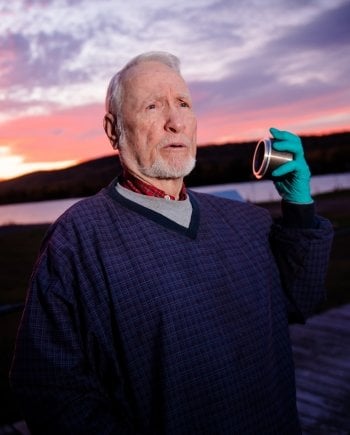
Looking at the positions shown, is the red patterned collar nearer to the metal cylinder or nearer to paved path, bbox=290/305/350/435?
the metal cylinder

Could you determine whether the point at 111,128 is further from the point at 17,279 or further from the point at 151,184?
the point at 17,279

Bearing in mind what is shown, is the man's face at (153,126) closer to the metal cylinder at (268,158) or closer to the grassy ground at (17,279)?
the metal cylinder at (268,158)

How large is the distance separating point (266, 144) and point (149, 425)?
3.33 ft

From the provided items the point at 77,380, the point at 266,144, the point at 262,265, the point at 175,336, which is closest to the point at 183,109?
the point at 266,144

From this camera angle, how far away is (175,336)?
3.97 feet

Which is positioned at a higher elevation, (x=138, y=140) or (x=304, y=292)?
(x=138, y=140)

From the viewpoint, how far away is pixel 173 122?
1.43 metres

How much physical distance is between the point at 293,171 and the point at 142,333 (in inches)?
32.3

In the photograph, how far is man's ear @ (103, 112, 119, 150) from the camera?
151 centimetres

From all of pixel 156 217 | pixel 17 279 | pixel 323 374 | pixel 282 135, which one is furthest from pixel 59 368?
pixel 17 279

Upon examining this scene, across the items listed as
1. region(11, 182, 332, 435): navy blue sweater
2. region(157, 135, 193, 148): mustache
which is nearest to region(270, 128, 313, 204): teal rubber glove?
region(11, 182, 332, 435): navy blue sweater

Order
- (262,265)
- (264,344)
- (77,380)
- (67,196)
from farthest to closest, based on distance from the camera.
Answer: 1. (67,196)
2. (262,265)
3. (264,344)
4. (77,380)

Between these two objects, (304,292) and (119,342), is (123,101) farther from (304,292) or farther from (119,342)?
(304,292)

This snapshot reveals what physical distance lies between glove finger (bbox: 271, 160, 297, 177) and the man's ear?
0.59 m
